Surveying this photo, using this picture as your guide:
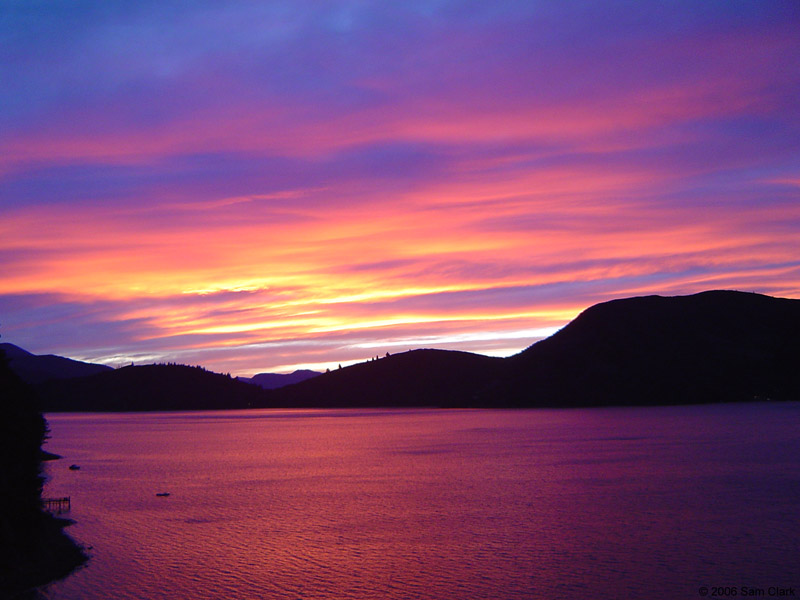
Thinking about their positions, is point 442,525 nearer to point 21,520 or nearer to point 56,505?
point 21,520

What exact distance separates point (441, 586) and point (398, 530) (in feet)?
41.3

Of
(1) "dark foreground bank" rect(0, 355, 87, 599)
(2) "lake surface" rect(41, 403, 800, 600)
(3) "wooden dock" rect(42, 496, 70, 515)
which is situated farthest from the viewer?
(3) "wooden dock" rect(42, 496, 70, 515)

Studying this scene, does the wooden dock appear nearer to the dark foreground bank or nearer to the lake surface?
the lake surface

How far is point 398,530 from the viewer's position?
45844 millimetres

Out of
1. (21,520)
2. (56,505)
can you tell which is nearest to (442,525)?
(21,520)

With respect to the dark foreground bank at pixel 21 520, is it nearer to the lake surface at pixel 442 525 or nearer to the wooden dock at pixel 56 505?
the lake surface at pixel 442 525

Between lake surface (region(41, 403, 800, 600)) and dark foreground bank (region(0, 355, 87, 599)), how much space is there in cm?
129

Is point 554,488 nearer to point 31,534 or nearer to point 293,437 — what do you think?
point 31,534

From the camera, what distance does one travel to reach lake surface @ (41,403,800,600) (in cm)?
3400

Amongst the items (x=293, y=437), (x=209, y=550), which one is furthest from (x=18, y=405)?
(x=293, y=437)

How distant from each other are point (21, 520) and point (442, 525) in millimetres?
24444

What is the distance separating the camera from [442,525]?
4728 centimetres

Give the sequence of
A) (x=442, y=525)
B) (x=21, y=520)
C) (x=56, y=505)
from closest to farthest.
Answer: (x=21, y=520), (x=442, y=525), (x=56, y=505)

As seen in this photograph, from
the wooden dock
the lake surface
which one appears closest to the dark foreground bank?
the lake surface
